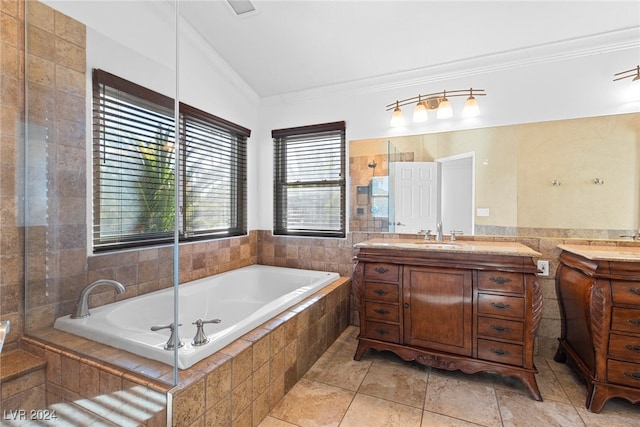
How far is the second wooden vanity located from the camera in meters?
1.72

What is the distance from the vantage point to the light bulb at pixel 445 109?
2.33 metres

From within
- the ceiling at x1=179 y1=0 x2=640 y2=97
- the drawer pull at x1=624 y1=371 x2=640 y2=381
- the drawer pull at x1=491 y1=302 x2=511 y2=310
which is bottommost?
the drawer pull at x1=624 y1=371 x2=640 y2=381

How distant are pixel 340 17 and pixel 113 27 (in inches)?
57.2

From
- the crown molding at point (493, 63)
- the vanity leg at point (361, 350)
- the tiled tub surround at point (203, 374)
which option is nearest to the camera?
the tiled tub surround at point (203, 374)

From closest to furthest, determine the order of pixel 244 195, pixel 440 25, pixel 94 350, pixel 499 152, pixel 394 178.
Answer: pixel 94 350 < pixel 440 25 < pixel 499 152 < pixel 394 178 < pixel 244 195

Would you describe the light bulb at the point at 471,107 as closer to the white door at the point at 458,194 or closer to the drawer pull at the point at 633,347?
the white door at the point at 458,194

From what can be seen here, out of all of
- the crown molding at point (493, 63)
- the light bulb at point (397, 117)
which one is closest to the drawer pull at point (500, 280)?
the light bulb at point (397, 117)

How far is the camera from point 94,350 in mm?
1296

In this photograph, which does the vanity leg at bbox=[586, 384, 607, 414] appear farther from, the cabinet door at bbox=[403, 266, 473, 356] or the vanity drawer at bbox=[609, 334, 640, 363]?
the cabinet door at bbox=[403, 266, 473, 356]

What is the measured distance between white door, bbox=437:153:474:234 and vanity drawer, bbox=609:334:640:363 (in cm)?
101

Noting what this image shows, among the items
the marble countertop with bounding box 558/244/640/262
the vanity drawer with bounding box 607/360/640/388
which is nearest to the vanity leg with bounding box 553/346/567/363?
the vanity drawer with bounding box 607/360/640/388

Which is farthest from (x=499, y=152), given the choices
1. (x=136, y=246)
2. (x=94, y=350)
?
(x=94, y=350)

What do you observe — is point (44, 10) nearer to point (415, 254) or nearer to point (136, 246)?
point (136, 246)

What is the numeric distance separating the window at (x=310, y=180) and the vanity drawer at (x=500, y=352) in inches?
55.9
